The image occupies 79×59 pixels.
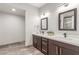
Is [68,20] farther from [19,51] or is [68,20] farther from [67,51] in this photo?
[19,51]

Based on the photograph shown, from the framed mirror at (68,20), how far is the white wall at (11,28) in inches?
138

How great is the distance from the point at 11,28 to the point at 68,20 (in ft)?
12.9

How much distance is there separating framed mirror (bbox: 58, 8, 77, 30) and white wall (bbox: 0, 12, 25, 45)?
11.5 ft

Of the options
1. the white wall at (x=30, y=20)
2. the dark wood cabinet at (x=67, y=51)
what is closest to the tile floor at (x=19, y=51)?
the white wall at (x=30, y=20)

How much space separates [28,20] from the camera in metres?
3.89

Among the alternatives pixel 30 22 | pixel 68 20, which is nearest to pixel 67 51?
pixel 68 20

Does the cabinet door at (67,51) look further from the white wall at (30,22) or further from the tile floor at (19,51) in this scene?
the white wall at (30,22)

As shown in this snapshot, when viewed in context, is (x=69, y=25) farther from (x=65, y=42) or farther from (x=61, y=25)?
(x=65, y=42)

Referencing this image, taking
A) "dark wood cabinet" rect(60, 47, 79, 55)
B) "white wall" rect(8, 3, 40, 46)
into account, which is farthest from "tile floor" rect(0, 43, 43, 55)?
"dark wood cabinet" rect(60, 47, 79, 55)

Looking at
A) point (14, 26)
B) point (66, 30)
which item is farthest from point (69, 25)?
point (14, 26)

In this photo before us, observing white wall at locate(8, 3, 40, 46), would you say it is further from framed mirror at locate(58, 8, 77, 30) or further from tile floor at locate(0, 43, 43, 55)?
framed mirror at locate(58, 8, 77, 30)

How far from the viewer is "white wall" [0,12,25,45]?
4.20 m

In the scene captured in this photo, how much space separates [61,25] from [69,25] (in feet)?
1.24

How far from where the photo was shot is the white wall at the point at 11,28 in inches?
165
